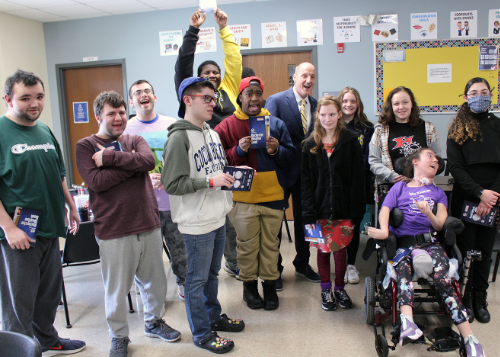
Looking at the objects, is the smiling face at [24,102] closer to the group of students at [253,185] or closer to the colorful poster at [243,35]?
the group of students at [253,185]

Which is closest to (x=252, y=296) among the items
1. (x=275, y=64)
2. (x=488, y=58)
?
(x=275, y=64)

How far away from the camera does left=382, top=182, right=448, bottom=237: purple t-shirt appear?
2.11 metres

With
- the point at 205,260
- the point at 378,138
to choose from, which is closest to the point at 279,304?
the point at 205,260

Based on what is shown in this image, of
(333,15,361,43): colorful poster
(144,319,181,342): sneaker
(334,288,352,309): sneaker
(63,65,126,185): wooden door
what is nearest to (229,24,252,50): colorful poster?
(333,15,361,43): colorful poster

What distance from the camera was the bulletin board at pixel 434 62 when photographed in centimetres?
416

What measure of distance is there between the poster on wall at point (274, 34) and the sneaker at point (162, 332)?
11.9 ft

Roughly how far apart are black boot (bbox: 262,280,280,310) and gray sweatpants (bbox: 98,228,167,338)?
753 mm

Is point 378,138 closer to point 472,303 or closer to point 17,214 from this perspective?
point 472,303

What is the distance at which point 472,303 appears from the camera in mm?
2299

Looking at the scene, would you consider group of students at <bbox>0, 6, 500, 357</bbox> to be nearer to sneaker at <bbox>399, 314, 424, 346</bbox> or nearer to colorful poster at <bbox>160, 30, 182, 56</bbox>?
sneaker at <bbox>399, 314, 424, 346</bbox>

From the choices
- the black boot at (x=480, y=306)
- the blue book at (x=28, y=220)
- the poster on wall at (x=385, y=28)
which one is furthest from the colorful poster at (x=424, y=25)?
the blue book at (x=28, y=220)

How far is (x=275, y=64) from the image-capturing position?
15.1ft

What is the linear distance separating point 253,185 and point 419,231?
1086 mm

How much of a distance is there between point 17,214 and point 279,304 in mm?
1789
